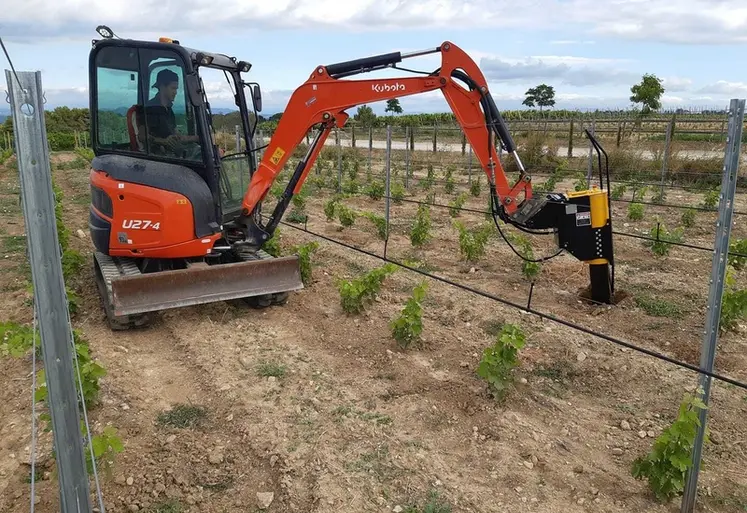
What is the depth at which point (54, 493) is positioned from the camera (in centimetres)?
383

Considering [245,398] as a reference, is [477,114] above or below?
above

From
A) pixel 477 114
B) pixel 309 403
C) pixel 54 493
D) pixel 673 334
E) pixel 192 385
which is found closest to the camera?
pixel 54 493

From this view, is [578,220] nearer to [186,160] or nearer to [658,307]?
[658,307]

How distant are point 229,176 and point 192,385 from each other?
276 centimetres

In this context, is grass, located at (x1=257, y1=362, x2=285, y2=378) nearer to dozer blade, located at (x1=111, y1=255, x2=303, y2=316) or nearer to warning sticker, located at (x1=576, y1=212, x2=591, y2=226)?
dozer blade, located at (x1=111, y1=255, x2=303, y2=316)

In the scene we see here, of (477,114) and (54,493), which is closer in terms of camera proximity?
(54,493)

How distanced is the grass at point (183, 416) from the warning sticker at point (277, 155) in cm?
296

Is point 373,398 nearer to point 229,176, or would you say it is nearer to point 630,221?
point 229,176

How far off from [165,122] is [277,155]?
1234mm

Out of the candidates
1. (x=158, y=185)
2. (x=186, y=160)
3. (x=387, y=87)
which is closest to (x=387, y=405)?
(x=387, y=87)

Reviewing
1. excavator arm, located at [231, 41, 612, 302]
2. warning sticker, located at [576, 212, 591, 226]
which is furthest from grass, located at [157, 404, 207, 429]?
warning sticker, located at [576, 212, 591, 226]

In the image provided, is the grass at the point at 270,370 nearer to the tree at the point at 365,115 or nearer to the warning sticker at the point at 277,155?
the warning sticker at the point at 277,155

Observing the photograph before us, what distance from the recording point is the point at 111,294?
6172 millimetres

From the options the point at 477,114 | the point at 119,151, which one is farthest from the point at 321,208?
the point at 477,114
